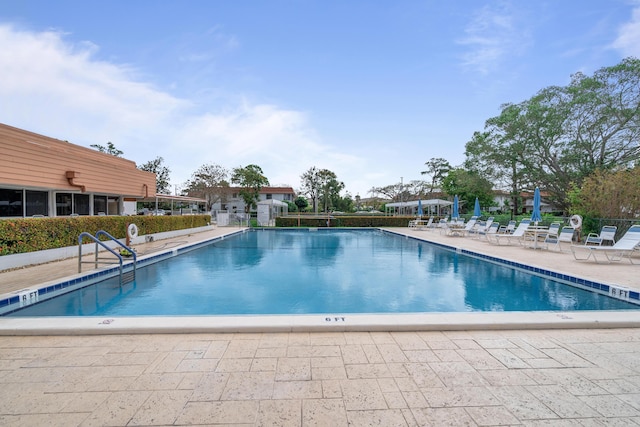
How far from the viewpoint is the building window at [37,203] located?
34.4 ft

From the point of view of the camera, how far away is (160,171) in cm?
3828

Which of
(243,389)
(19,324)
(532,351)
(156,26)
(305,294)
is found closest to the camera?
(243,389)

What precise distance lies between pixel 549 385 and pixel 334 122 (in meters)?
18.5

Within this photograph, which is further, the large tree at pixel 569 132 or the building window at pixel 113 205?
the large tree at pixel 569 132

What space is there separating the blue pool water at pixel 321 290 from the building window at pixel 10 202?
17.6 feet

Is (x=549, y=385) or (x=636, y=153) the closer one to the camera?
(x=549, y=385)

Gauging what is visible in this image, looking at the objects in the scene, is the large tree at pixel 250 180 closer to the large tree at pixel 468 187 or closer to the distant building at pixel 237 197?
the distant building at pixel 237 197

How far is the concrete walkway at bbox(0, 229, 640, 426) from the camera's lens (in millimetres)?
1905

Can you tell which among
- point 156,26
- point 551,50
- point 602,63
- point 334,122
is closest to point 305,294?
point 156,26

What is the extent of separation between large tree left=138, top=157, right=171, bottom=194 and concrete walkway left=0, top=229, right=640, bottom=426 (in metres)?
38.2

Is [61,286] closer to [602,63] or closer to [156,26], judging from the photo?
[156,26]

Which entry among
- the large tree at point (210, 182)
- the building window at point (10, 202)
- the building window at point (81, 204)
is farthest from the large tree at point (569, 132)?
the large tree at point (210, 182)

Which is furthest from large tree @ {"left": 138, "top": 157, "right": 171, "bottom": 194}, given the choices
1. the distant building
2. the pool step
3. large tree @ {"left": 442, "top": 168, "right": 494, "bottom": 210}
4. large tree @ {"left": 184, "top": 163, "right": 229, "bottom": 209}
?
the pool step

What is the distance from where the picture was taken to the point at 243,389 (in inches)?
86.4
